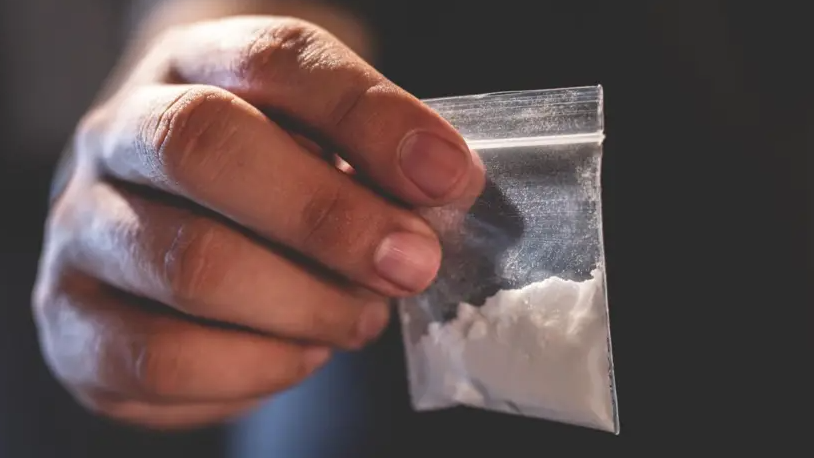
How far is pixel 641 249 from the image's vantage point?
0.45 meters

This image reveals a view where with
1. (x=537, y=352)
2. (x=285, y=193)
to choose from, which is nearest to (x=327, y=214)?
(x=285, y=193)

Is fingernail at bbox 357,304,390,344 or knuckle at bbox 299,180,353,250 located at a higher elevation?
knuckle at bbox 299,180,353,250

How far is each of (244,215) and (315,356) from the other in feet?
0.44

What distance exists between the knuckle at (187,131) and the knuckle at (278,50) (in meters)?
0.02

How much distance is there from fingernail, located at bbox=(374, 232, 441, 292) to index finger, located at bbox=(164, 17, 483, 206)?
0.07 feet

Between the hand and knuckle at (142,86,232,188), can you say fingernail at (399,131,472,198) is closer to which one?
the hand

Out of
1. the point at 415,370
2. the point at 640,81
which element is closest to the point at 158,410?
the point at 415,370

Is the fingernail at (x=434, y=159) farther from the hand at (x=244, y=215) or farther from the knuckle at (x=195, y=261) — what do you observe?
the knuckle at (x=195, y=261)

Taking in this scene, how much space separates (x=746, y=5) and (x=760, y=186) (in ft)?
0.47

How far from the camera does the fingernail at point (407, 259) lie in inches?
13.3

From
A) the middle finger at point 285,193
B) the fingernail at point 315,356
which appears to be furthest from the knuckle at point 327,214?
the fingernail at point 315,356

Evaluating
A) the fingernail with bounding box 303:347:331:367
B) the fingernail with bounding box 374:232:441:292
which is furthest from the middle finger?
the fingernail with bounding box 303:347:331:367

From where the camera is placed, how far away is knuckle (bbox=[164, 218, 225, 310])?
373 millimetres

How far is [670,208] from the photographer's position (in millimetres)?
455
